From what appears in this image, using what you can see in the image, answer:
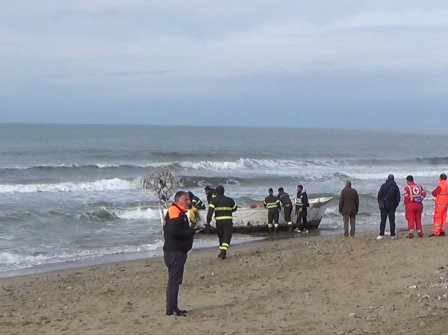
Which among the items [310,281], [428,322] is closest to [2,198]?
[310,281]

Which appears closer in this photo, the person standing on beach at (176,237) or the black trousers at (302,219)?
the person standing on beach at (176,237)

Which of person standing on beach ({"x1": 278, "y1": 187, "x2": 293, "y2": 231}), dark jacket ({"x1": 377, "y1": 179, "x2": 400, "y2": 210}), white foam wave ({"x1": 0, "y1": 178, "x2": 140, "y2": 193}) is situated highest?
dark jacket ({"x1": 377, "y1": 179, "x2": 400, "y2": 210})

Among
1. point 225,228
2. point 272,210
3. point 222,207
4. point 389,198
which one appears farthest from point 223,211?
point 272,210

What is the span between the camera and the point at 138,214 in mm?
26031

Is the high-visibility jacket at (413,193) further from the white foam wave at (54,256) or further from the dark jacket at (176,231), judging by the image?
the dark jacket at (176,231)

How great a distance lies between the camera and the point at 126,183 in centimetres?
3822

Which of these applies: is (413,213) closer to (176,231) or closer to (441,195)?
(441,195)

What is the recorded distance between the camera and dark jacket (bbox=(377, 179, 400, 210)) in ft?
54.2

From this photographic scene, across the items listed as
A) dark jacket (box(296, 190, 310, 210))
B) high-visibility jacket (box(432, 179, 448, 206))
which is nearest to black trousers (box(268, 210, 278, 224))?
dark jacket (box(296, 190, 310, 210))

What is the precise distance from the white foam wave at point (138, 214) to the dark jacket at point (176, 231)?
16.6 meters

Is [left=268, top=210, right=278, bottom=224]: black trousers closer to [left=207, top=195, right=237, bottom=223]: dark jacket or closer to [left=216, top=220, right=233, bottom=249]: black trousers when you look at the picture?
[left=216, top=220, right=233, bottom=249]: black trousers

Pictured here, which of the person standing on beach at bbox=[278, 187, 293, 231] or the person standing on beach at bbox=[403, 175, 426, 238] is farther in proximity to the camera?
the person standing on beach at bbox=[278, 187, 293, 231]

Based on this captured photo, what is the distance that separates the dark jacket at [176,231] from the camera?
8.98 m

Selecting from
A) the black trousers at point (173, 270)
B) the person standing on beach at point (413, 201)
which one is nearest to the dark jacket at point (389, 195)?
the person standing on beach at point (413, 201)
